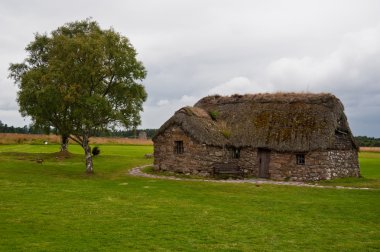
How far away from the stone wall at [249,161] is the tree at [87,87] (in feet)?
13.0

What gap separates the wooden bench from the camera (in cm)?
3359

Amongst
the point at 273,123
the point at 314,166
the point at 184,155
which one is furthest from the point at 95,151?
the point at 314,166

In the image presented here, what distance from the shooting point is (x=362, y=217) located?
60.5 ft

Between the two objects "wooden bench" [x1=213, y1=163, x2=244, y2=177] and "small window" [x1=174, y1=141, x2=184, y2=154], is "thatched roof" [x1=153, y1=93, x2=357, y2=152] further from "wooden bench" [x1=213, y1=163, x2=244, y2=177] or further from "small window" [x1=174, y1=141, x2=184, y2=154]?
"wooden bench" [x1=213, y1=163, x2=244, y2=177]

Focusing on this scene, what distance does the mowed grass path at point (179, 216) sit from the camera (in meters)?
13.7

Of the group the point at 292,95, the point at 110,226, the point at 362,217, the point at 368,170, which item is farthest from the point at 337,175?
the point at 110,226

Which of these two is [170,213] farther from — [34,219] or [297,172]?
[297,172]

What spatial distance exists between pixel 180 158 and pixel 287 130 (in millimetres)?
9266

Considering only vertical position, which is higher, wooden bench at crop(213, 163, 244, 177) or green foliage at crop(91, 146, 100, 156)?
green foliage at crop(91, 146, 100, 156)

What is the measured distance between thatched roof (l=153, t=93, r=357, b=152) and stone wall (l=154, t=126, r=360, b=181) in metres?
0.63

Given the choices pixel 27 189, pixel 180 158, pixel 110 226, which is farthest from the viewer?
pixel 180 158

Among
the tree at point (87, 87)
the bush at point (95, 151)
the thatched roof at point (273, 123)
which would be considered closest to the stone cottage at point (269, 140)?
the thatched roof at point (273, 123)

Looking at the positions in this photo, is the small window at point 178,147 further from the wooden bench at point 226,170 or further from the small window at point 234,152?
the small window at point 234,152

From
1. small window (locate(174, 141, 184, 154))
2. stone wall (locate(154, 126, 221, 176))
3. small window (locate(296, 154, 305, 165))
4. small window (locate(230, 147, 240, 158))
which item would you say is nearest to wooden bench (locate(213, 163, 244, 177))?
stone wall (locate(154, 126, 221, 176))
